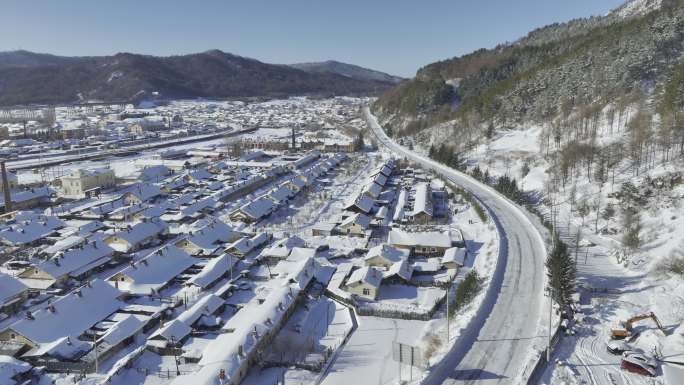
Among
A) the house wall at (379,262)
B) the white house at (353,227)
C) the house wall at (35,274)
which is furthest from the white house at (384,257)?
the house wall at (35,274)

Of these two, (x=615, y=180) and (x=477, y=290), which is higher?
(x=615, y=180)

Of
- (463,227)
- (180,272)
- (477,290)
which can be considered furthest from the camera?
(463,227)

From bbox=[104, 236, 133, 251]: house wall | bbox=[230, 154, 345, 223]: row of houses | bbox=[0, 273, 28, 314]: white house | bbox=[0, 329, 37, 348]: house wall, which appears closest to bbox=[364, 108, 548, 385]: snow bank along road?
bbox=[0, 329, 37, 348]: house wall

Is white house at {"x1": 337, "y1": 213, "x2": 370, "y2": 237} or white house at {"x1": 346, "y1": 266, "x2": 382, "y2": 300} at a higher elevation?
white house at {"x1": 337, "y1": 213, "x2": 370, "y2": 237}

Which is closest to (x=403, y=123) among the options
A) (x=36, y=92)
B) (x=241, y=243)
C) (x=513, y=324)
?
(x=241, y=243)

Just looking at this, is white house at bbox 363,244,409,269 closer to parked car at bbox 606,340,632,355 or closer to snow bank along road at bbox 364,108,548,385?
snow bank along road at bbox 364,108,548,385

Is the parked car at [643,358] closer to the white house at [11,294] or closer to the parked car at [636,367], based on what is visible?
the parked car at [636,367]

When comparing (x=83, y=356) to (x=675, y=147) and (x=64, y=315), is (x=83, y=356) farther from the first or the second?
(x=675, y=147)
